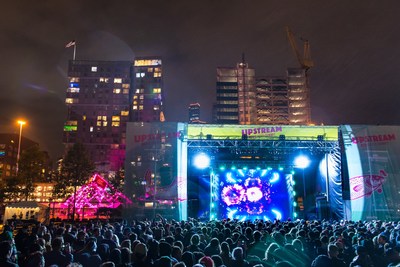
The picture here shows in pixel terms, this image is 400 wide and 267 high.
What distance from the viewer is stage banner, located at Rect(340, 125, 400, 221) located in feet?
83.9

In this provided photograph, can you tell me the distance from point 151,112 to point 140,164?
109209 millimetres

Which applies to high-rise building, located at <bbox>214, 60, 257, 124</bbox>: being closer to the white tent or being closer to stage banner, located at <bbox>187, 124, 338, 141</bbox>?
stage banner, located at <bbox>187, 124, 338, 141</bbox>

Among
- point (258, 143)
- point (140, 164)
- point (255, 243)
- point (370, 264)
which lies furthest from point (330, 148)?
point (370, 264)

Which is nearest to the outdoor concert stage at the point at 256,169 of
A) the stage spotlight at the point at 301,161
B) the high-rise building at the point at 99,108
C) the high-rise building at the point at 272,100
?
the stage spotlight at the point at 301,161

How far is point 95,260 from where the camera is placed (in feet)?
21.8

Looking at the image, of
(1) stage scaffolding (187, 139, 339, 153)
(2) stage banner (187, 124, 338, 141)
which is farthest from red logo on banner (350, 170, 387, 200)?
(2) stage banner (187, 124, 338, 141)

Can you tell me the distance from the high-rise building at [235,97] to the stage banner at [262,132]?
98202mm

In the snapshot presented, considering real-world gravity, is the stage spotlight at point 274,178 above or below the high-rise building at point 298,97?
below

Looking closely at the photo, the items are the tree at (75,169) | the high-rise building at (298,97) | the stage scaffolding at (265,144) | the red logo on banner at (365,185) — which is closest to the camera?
the red logo on banner at (365,185)

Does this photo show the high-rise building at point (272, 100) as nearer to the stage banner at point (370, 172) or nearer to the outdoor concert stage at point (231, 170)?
the outdoor concert stage at point (231, 170)

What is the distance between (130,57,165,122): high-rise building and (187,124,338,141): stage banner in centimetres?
10609

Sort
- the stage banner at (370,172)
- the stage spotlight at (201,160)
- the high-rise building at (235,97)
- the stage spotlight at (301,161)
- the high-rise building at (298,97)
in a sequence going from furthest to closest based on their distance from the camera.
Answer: the high-rise building at (298,97) → the high-rise building at (235,97) → the stage spotlight at (301,161) → the stage spotlight at (201,160) → the stage banner at (370,172)

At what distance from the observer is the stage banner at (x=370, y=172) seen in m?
25.6

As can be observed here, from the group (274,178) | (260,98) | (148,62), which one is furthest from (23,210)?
(148,62)
